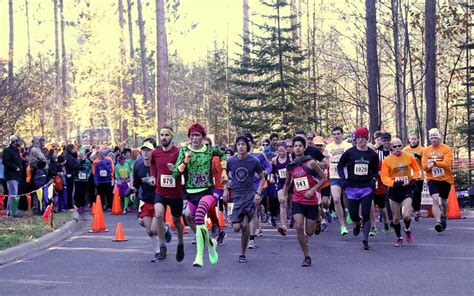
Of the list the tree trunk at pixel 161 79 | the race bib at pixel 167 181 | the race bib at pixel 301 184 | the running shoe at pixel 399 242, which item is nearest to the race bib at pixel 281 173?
the running shoe at pixel 399 242

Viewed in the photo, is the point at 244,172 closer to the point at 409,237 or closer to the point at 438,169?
the point at 409,237

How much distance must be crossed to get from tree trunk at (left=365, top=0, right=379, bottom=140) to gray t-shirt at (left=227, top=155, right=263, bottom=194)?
46.5 ft

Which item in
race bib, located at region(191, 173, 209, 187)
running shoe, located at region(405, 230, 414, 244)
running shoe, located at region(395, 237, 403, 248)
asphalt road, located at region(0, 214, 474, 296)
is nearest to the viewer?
asphalt road, located at region(0, 214, 474, 296)

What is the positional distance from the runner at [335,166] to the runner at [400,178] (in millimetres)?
1550

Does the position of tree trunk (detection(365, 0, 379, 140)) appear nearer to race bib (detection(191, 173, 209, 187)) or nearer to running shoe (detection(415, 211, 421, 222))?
running shoe (detection(415, 211, 421, 222))

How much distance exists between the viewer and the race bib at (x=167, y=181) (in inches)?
438

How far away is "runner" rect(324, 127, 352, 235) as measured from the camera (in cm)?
1469

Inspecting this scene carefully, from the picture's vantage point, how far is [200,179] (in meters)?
10.9

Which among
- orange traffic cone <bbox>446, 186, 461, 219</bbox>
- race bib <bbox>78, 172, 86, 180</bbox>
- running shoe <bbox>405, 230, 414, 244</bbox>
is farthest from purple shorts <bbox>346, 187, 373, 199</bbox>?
race bib <bbox>78, 172, 86, 180</bbox>

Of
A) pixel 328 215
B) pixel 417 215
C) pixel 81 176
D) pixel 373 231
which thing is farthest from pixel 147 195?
pixel 81 176

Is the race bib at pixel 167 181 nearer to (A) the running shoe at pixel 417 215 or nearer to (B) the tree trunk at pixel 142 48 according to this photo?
(A) the running shoe at pixel 417 215

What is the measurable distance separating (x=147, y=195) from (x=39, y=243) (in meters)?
3.27

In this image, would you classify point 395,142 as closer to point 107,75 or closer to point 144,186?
point 144,186

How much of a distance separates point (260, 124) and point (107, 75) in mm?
20358
